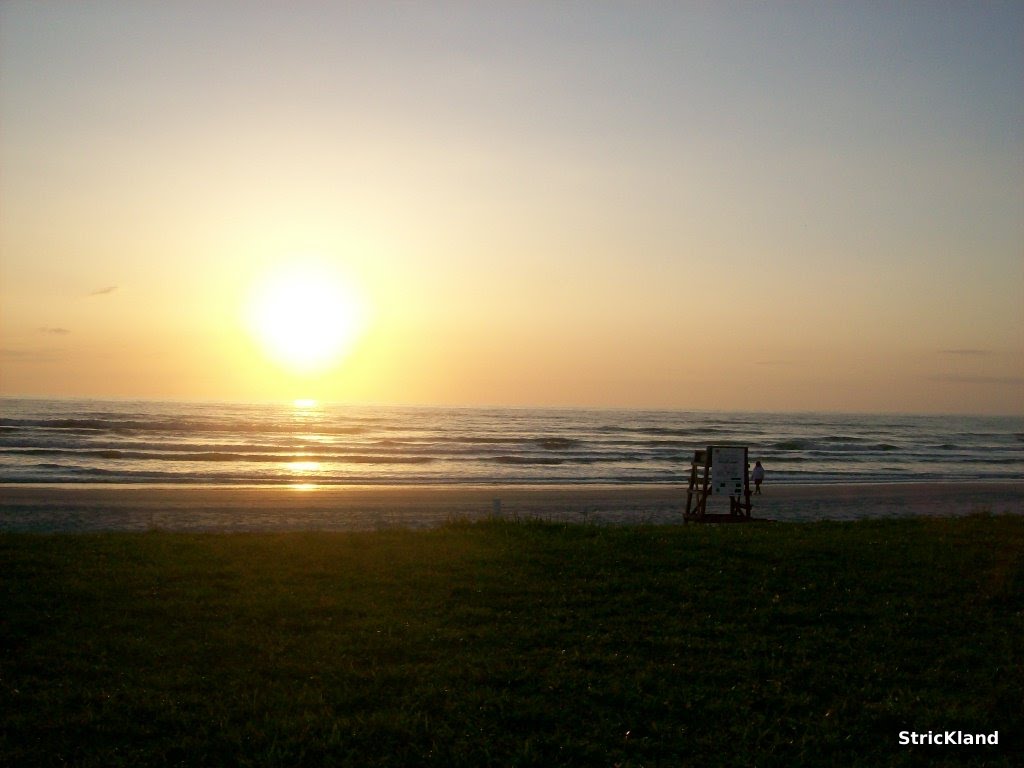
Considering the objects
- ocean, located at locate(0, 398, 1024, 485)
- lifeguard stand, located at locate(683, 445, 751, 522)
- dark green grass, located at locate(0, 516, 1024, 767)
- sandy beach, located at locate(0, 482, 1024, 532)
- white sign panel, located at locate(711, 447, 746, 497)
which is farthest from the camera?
ocean, located at locate(0, 398, 1024, 485)

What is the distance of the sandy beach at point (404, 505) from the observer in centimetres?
2331

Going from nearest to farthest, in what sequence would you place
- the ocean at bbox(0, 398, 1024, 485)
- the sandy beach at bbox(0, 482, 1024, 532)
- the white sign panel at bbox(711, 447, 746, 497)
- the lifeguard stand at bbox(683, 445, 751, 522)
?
1. the lifeguard stand at bbox(683, 445, 751, 522)
2. the white sign panel at bbox(711, 447, 746, 497)
3. the sandy beach at bbox(0, 482, 1024, 532)
4. the ocean at bbox(0, 398, 1024, 485)

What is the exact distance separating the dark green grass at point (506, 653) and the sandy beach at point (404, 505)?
9.14m

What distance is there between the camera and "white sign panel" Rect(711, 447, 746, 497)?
20.5 metres

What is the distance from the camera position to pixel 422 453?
2251 inches

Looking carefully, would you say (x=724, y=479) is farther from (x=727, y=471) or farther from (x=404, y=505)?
(x=404, y=505)

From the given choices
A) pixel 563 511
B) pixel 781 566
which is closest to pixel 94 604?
pixel 781 566

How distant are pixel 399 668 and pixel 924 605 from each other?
19.8 ft

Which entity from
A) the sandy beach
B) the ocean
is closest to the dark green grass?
the sandy beach

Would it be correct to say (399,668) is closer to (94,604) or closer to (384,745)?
(384,745)

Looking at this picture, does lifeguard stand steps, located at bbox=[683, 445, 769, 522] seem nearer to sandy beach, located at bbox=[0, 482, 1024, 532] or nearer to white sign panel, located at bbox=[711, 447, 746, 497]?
white sign panel, located at bbox=[711, 447, 746, 497]

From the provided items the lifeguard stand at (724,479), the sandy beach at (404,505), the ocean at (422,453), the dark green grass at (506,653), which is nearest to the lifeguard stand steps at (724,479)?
the lifeguard stand at (724,479)

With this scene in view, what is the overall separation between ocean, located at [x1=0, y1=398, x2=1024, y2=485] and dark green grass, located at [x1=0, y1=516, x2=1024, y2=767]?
2723cm

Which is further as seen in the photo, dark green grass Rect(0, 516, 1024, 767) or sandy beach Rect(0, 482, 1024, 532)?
sandy beach Rect(0, 482, 1024, 532)
